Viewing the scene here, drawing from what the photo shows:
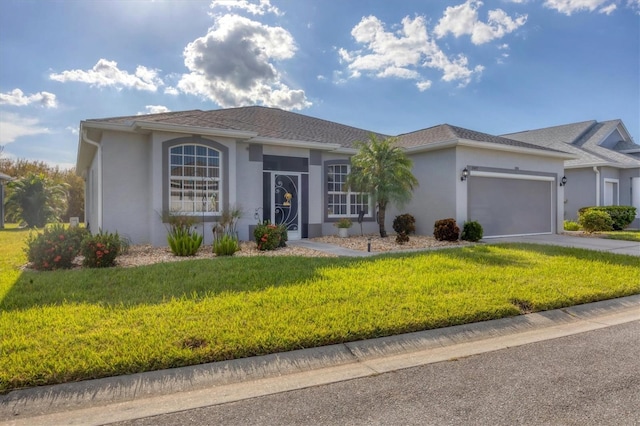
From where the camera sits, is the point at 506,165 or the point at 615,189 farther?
the point at 615,189

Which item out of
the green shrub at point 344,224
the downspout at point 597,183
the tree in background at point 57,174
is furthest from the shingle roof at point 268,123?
the tree in background at point 57,174

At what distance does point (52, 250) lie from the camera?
25.0ft

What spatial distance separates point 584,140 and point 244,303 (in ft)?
83.9

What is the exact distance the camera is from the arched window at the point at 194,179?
1068 centimetres

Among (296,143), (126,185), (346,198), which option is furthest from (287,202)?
(126,185)

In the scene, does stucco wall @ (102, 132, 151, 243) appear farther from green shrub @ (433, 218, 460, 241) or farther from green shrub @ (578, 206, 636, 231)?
green shrub @ (578, 206, 636, 231)

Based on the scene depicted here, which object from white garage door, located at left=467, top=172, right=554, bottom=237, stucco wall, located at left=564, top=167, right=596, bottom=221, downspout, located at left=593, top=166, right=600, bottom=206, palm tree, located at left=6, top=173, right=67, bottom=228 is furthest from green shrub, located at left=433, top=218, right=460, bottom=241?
palm tree, located at left=6, top=173, right=67, bottom=228

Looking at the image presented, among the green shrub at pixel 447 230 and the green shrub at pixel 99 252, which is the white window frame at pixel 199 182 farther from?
the green shrub at pixel 447 230

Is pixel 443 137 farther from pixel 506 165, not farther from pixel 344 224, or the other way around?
pixel 344 224

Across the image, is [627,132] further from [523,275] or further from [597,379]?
[597,379]

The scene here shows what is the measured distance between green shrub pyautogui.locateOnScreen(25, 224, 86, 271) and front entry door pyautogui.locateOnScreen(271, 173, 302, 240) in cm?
603

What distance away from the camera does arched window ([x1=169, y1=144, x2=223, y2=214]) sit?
10.7m

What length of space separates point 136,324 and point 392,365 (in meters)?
2.85

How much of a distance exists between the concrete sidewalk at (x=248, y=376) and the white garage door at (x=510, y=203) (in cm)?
912
